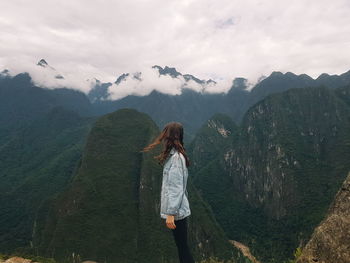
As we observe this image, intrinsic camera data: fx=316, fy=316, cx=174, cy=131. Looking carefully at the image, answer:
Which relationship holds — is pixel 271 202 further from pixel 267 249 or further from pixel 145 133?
pixel 145 133

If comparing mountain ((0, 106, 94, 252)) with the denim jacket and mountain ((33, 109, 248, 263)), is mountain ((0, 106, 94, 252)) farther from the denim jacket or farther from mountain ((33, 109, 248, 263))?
the denim jacket

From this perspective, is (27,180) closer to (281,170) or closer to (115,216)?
(115,216)

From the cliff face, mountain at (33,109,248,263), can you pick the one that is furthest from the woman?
mountain at (33,109,248,263)

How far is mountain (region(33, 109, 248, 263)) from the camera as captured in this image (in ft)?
272

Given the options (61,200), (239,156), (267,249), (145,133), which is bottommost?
(267,249)

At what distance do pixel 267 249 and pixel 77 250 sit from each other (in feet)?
181

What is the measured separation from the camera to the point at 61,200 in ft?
318

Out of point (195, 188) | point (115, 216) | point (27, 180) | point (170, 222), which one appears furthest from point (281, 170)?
point (170, 222)

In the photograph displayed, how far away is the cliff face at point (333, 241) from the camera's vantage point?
5.26 meters

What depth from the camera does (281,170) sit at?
→ 129m

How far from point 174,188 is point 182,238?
1052 millimetres

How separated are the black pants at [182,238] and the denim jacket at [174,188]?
16cm

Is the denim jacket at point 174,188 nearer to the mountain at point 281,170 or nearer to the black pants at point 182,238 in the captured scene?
the black pants at point 182,238

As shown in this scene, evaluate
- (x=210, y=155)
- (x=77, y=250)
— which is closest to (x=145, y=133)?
(x=77, y=250)
